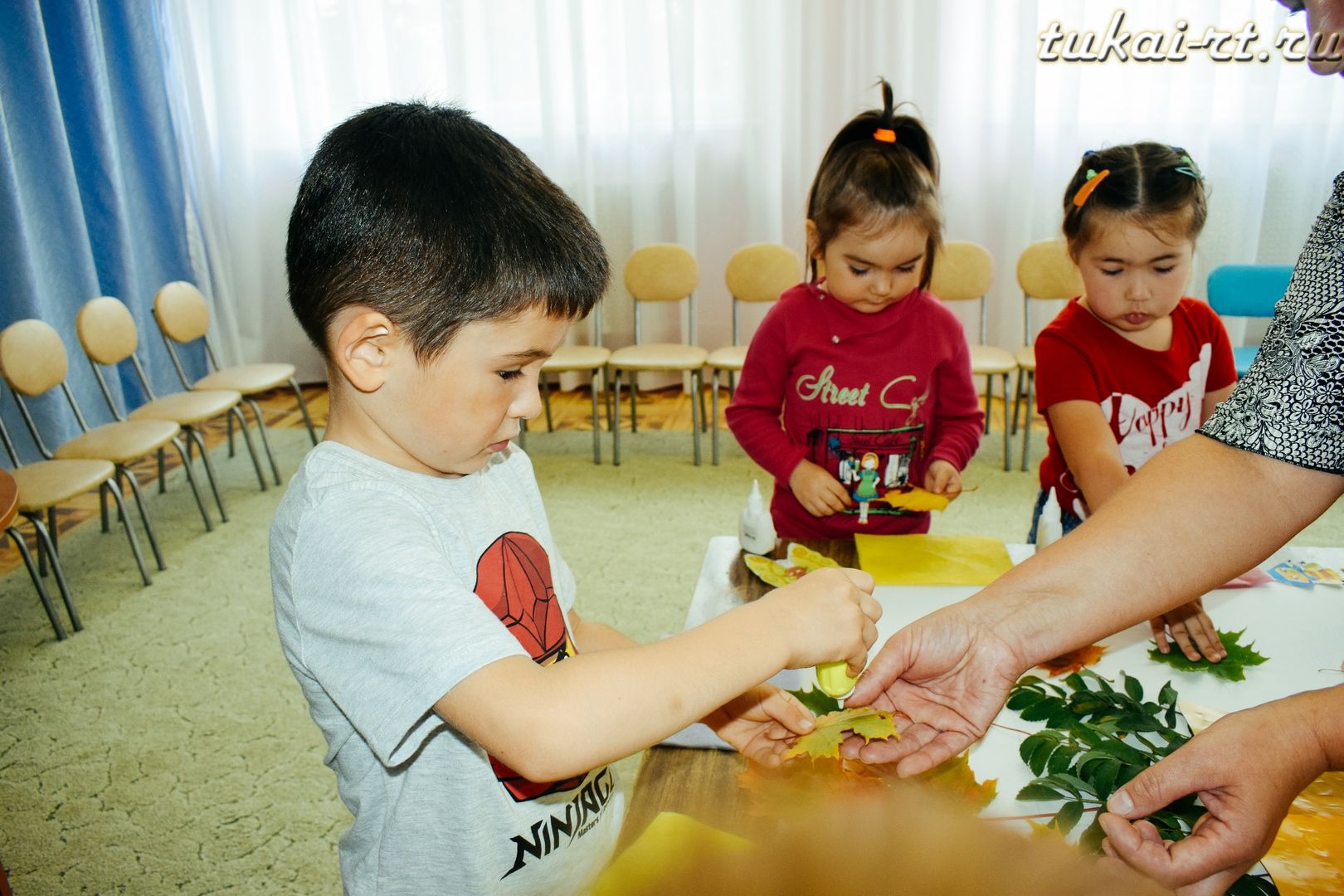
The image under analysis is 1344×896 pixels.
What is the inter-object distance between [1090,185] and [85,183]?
4.63 meters

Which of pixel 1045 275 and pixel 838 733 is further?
pixel 1045 275

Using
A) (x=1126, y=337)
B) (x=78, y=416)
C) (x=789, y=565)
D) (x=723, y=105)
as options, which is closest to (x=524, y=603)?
(x=789, y=565)

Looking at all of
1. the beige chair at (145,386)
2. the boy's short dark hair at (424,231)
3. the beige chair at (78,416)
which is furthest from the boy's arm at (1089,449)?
the beige chair at (145,386)

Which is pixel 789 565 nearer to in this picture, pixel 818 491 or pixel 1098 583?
pixel 818 491

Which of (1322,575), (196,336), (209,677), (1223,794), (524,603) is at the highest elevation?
(524,603)

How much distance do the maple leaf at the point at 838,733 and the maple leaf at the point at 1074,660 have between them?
32 centimetres

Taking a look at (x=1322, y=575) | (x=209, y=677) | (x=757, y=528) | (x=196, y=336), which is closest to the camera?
(x=1322, y=575)

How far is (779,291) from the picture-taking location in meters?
4.34

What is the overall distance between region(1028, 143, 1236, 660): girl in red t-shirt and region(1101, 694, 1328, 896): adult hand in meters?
0.75

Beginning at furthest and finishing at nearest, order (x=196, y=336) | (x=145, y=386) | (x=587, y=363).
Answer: (x=196, y=336)
(x=587, y=363)
(x=145, y=386)

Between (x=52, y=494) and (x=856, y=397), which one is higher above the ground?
(x=856, y=397)

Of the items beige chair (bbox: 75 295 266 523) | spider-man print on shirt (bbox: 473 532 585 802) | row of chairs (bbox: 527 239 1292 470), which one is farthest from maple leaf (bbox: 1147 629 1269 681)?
beige chair (bbox: 75 295 266 523)

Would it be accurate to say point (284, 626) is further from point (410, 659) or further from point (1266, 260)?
point (1266, 260)

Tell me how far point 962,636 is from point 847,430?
876mm
